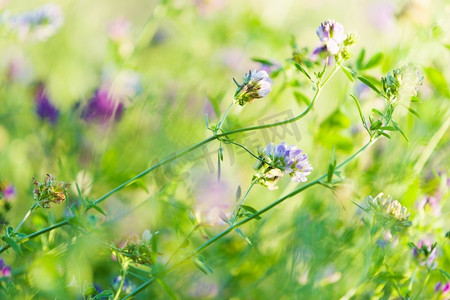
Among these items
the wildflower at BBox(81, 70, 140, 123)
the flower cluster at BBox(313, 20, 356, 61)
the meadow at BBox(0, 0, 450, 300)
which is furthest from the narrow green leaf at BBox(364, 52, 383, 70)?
the wildflower at BBox(81, 70, 140, 123)

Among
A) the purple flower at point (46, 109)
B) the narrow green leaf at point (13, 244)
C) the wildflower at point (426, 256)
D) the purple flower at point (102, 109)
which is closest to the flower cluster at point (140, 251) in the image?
the narrow green leaf at point (13, 244)

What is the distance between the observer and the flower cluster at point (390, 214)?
640 mm

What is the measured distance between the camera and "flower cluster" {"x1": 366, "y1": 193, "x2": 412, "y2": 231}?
25.2 inches

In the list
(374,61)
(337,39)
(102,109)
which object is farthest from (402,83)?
(102,109)

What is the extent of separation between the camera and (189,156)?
35.8 inches

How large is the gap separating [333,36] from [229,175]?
467 millimetres

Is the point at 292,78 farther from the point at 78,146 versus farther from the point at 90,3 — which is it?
the point at 90,3

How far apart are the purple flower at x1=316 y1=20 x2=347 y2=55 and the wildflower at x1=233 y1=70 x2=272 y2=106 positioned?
88 millimetres

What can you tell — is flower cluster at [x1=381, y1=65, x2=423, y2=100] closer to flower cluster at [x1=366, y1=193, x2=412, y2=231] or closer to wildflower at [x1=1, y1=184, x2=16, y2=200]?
flower cluster at [x1=366, y1=193, x2=412, y2=231]

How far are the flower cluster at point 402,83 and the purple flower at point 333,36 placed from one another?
0.23ft

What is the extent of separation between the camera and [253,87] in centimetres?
66

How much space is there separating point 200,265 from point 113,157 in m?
0.45

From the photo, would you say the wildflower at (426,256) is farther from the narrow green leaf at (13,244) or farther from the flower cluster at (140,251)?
the narrow green leaf at (13,244)

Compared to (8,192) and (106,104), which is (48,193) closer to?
(8,192)
